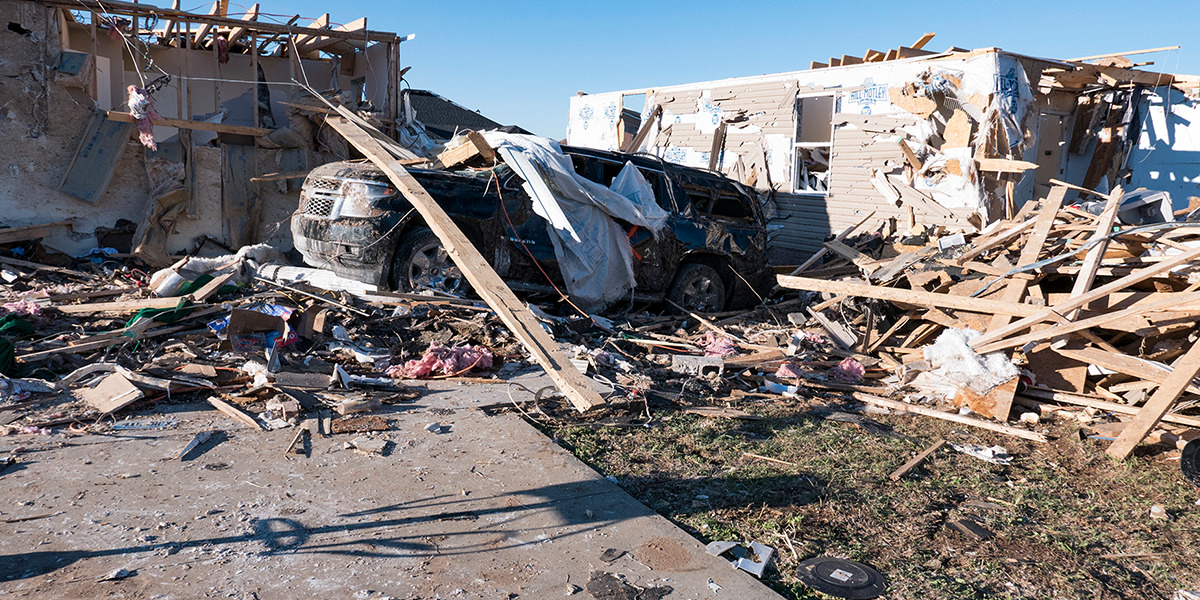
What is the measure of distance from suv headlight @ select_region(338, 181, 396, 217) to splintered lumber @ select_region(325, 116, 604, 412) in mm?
165

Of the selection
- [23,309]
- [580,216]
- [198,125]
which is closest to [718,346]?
[580,216]

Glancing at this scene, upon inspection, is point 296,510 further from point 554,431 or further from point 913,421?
point 913,421

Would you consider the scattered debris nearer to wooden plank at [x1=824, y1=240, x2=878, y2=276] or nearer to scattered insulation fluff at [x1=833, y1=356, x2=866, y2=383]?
scattered insulation fluff at [x1=833, y1=356, x2=866, y2=383]

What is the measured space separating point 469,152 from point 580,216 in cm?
135

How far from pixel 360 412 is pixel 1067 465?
15.7 feet

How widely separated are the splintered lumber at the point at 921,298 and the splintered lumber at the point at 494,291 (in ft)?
9.90

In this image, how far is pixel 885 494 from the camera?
14.9 ft

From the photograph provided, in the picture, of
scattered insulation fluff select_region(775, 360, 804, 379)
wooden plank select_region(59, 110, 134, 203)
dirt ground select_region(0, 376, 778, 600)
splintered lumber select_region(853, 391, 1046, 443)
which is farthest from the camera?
wooden plank select_region(59, 110, 134, 203)

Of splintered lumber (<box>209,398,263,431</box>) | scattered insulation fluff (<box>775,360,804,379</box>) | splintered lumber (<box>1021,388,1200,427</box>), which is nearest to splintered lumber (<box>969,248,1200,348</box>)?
splintered lumber (<box>1021,388,1200,427</box>)

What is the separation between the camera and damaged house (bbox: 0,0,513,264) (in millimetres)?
11453

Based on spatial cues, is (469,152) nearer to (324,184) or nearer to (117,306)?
(324,184)

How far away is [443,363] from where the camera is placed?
6586 mm

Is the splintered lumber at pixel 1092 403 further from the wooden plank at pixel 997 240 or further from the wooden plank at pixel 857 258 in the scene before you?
the wooden plank at pixel 857 258

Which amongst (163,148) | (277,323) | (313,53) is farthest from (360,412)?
(313,53)
